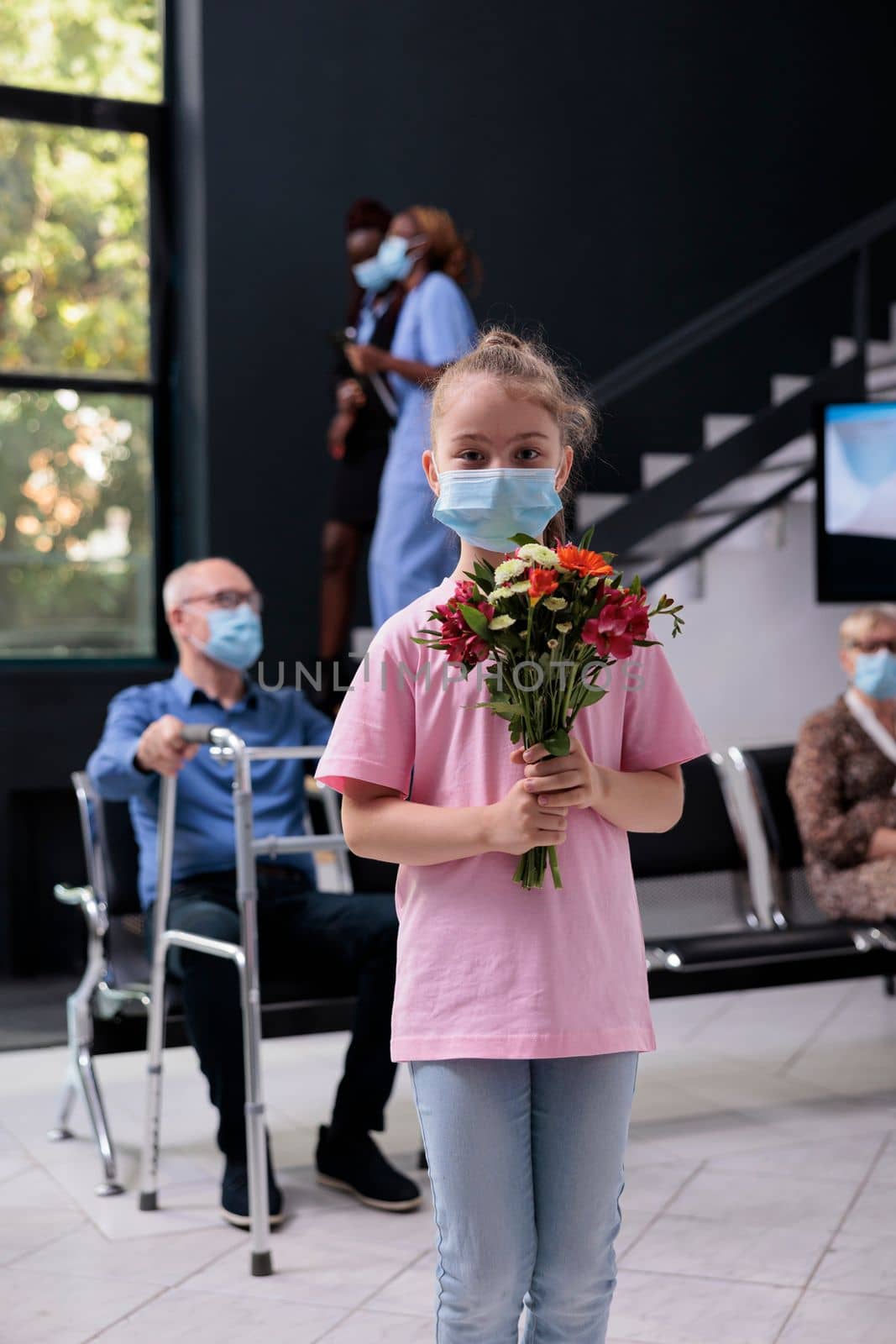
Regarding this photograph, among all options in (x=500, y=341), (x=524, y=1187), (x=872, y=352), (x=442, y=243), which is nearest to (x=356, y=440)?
(x=442, y=243)

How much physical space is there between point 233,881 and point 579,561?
76.4 inches

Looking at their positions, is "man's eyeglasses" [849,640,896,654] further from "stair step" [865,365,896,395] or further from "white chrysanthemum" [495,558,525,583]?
"white chrysanthemum" [495,558,525,583]

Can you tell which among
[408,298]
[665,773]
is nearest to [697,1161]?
[665,773]

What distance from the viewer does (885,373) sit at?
20.6 feet

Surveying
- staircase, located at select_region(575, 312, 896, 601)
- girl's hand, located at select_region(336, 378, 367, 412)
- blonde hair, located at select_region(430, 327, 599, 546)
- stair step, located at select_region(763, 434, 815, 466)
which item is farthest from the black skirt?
blonde hair, located at select_region(430, 327, 599, 546)

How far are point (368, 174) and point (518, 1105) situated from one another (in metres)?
5.06

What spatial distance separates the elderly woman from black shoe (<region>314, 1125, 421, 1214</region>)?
52.5 inches

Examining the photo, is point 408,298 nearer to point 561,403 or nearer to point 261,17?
point 261,17

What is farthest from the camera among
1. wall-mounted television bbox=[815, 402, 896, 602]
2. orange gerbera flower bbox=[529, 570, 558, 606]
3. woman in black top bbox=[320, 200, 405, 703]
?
wall-mounted television bbox=[815, 402, 896, 602]

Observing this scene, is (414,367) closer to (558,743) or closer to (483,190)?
(483,190)

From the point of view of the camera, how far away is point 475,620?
→ 146 cm

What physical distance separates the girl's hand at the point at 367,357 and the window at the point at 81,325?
1.31m

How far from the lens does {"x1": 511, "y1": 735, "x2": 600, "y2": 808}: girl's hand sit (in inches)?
57.5

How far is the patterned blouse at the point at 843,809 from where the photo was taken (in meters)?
3.69
